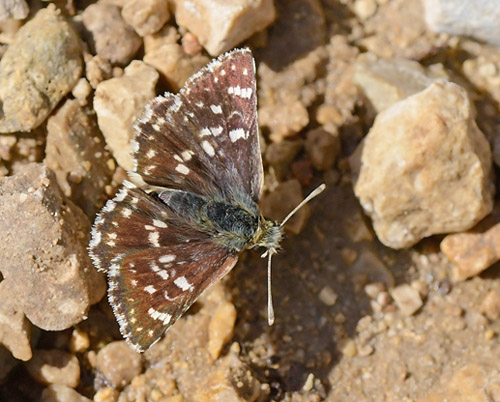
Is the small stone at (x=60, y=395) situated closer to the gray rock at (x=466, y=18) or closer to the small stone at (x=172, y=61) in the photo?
the small stone at (x=172, y=61)

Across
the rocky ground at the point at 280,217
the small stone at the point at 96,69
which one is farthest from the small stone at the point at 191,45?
the small stone at the point at 96,69

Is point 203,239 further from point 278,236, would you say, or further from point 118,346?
point 118,346

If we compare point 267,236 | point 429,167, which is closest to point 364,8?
point 429,167

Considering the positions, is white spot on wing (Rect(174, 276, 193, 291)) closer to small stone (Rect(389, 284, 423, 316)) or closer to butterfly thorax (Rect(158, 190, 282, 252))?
butterfly thorax (Rect(158, 190, 282, 252))

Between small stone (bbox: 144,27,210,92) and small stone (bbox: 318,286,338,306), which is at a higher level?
small stone (bbox: 144,27,210,92)

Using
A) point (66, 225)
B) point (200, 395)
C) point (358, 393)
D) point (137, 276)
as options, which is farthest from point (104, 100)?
point (358, 393)

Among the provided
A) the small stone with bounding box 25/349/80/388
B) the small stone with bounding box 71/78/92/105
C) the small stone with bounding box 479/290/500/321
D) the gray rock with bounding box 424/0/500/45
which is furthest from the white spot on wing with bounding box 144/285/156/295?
the gray rock with bounding box 424/0/500/45
